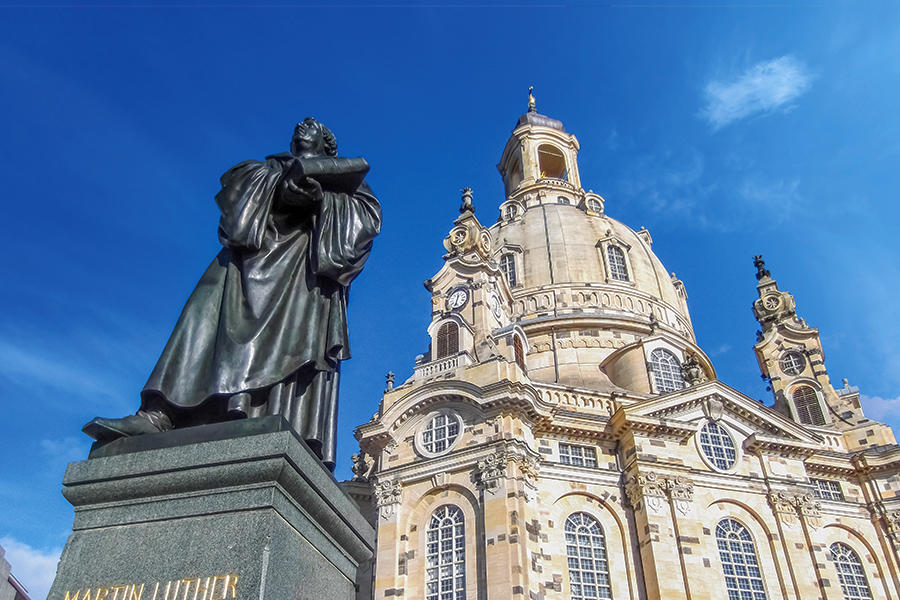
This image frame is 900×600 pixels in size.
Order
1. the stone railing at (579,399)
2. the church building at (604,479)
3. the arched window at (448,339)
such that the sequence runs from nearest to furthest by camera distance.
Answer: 1. the church building at (604,479)
2. the stone railing at (579,399)
3. the arched window at (448,339)

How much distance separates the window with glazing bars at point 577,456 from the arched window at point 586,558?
2.19 m

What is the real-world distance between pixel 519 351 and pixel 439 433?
5961mm

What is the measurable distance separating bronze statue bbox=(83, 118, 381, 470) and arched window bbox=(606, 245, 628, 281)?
40.8 metres

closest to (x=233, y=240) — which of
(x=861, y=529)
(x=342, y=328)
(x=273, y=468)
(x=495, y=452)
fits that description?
(x=342, y=328)

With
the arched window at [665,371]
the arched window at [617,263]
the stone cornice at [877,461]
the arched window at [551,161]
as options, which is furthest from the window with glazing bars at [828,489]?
the arched window at [551,161]

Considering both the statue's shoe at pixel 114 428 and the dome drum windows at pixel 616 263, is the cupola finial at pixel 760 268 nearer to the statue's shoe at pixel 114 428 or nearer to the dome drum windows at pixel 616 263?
the dome drum windows at pixel 616 263

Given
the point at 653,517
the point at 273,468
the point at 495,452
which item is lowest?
the point at 273,468

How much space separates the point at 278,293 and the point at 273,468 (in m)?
1.74

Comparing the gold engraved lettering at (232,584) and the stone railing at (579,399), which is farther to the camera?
the stone railing at (579,399)

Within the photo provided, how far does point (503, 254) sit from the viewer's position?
154 ft

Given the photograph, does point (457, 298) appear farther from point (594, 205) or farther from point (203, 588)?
point (203, 588)

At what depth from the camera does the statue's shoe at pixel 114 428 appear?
5129 mm

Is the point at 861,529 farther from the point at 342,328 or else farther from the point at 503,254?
the point at 342,328

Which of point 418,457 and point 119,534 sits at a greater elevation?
point 418,457
